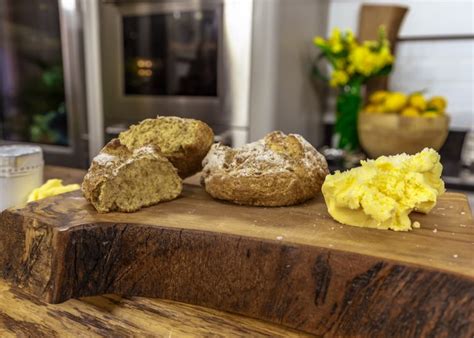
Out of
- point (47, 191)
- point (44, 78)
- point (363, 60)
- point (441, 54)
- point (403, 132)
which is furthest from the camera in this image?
point (44, 78)

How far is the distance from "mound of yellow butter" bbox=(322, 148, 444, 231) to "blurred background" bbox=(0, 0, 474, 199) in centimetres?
71

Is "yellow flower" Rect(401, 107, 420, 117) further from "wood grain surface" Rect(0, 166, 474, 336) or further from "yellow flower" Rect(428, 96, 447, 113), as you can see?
"wood grain surface" Rect(0, 166, 474, 336)

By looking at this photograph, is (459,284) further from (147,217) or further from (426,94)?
(426,94)

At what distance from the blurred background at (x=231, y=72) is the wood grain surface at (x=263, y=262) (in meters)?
0.70

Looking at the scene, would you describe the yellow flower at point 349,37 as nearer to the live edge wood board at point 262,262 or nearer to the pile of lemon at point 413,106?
the pile of lemon at point 413,106

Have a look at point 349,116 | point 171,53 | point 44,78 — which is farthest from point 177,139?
point 44,78

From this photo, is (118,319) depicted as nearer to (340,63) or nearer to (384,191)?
(384,191)

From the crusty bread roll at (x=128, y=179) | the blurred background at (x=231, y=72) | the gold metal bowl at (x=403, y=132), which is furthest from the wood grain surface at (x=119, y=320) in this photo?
the gold metal bowl at (x=403, y=132)

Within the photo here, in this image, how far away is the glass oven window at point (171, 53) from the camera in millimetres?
1317

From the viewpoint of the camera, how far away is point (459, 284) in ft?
1.43

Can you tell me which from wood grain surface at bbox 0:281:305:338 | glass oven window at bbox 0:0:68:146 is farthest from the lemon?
glass oven window at bbox 0:0:68:146

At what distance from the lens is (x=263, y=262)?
509 millimetres

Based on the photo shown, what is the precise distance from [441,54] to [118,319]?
4.63 feet

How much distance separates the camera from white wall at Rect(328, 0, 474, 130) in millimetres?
1471
